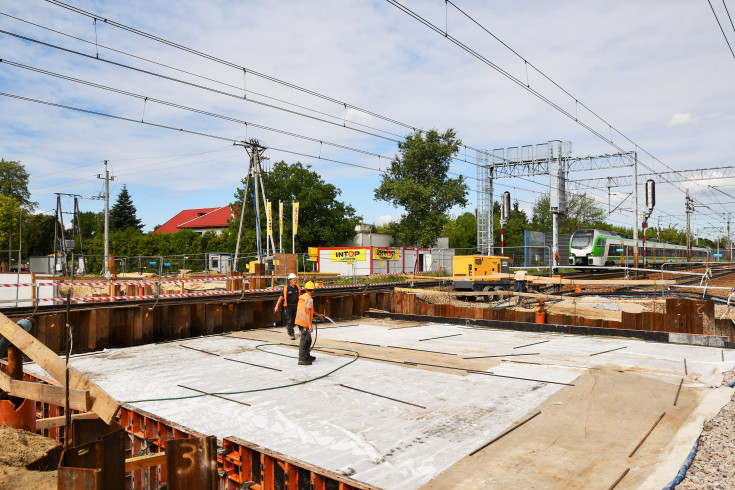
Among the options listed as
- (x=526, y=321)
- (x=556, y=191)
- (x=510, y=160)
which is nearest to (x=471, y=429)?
(x=526, y=321)

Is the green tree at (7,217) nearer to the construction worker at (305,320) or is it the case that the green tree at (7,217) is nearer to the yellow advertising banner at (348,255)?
the yellow advertising banner at (348,255)

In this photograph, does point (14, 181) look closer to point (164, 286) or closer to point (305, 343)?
point (164, 286)

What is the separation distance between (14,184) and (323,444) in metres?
81.6

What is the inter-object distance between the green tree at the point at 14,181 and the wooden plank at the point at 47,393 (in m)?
78.7

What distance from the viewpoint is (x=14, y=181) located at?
70.1 metres

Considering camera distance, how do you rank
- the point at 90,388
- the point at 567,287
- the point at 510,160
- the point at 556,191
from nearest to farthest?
the point at 90,388 → the point at 567,287 → the point at 556,191 → the point at 510,160

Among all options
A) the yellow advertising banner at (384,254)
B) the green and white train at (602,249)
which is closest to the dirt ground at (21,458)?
the yellow advertising banner at (384,254)

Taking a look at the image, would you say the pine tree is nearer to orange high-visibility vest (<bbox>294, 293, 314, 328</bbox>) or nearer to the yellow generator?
the yellow generator

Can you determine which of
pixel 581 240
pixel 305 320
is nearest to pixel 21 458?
Answer: pixel 305 320

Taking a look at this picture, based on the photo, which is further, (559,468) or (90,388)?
(559,468)

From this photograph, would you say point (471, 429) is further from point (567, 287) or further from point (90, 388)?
point (567, 287)

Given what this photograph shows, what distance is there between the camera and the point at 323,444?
236 inches

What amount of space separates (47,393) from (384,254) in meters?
34.5

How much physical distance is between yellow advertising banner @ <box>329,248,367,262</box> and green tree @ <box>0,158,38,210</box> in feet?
182
